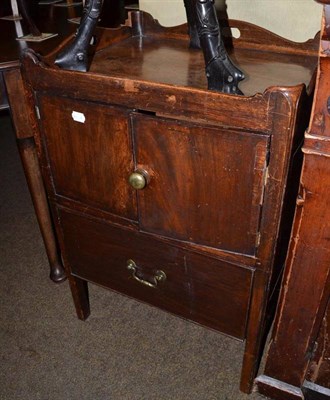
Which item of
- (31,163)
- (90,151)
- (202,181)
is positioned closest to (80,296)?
(31,163)

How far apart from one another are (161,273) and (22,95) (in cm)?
56

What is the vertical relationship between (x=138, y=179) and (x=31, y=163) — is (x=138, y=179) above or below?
above

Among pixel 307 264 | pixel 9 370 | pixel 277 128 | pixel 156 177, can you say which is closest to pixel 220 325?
pixel 307 264

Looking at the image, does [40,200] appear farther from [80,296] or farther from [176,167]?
[176,167]

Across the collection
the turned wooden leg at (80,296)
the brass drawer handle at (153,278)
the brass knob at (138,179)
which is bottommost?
the turned wooden leg at (80,296)

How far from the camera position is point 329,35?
1.94 ft

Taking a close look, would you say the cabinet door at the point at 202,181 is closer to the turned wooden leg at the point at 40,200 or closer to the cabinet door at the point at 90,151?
the cabinet door at the point at 90,151

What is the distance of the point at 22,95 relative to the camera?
1057mm

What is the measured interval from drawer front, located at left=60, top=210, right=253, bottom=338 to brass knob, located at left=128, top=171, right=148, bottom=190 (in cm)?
16

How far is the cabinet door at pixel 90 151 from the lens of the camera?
83 cm

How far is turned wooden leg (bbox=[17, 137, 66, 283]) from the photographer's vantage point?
121 cm

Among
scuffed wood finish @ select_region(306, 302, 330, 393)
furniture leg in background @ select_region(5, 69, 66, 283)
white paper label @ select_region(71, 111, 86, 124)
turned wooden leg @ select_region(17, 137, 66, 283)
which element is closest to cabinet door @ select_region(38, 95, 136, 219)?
white paper label @ select_region(71, 111, 86, 124)

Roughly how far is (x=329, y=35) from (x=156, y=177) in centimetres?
40

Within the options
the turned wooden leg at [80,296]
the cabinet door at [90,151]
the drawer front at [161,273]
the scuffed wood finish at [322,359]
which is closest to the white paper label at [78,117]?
the cabinet door at [90,151]
